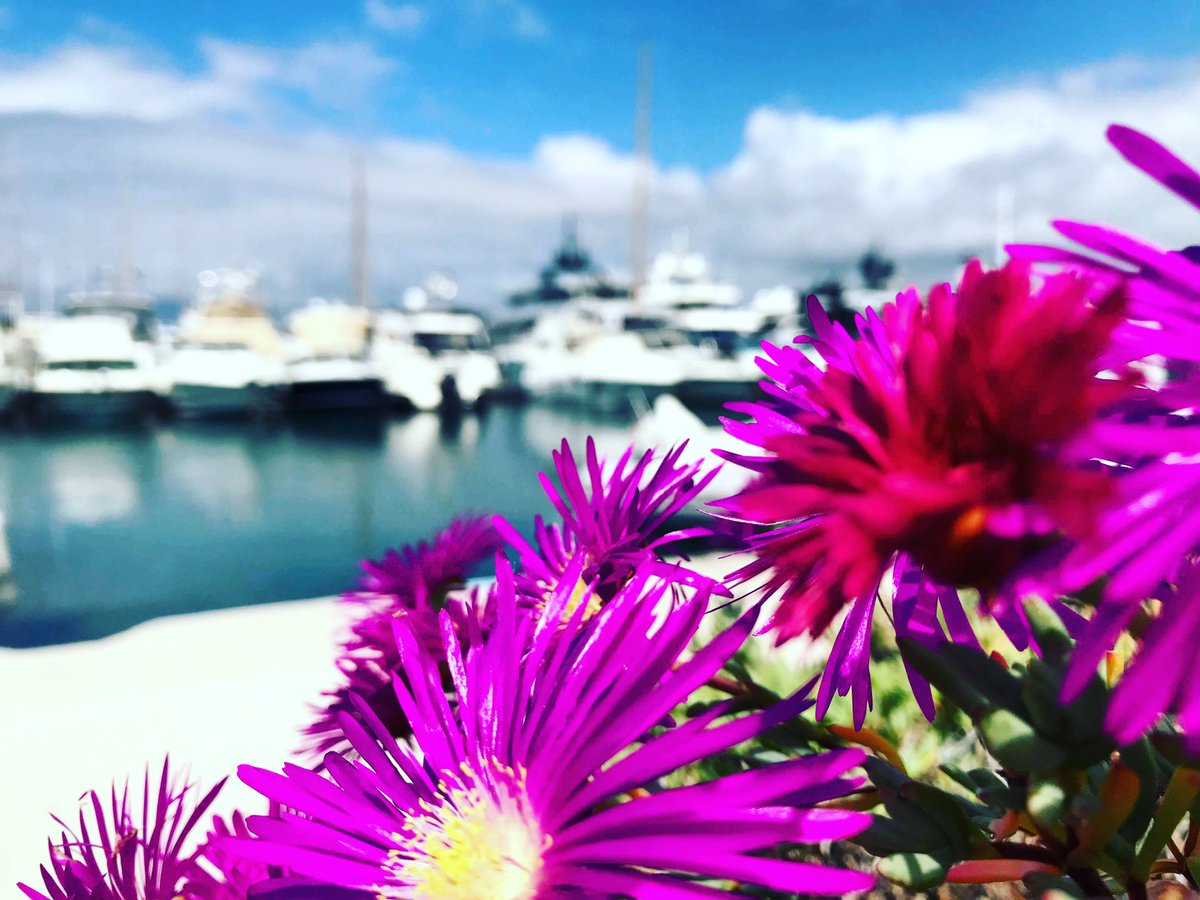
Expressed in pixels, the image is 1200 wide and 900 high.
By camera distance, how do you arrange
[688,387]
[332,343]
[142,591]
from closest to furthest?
1. [142,591]
2. [688,387]
3. [332,343]

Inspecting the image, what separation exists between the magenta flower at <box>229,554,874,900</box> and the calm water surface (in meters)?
3.73

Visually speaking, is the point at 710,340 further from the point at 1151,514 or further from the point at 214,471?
the point at 1151,514

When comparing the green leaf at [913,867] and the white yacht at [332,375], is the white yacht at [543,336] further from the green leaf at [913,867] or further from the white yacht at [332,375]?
the green leaf at [913,867]

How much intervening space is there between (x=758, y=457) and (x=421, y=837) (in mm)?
118

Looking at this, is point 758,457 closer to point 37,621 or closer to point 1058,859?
point 1058,859

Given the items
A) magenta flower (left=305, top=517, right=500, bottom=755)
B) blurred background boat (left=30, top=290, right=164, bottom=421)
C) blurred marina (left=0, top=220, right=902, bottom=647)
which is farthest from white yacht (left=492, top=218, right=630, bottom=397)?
magenta flower (left=305, top=517, right=500, bottom=755)

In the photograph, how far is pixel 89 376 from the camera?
10016 millimetres

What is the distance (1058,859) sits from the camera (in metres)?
0.18

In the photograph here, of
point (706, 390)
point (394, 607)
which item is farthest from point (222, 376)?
point (394, 607)

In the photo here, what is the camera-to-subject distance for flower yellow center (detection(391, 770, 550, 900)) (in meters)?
0.17

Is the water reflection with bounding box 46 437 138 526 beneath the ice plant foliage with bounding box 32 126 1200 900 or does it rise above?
beneath

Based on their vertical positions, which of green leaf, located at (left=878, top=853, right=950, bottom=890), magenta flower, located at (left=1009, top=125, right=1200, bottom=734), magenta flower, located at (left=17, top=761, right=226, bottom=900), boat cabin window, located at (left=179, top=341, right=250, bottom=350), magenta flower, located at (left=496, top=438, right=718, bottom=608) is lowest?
boat cabin window, located at (left=179, top=341, right=250, bottom=350)

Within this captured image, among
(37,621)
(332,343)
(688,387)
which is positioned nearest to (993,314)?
(37,621)

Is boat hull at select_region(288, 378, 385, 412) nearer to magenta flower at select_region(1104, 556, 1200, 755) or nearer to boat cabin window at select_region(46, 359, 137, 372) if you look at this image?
boat cabin window at select_region(46, 359, 137, 372)
